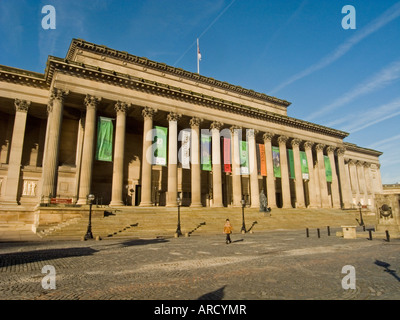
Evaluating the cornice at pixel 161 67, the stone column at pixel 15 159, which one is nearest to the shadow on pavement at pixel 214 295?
the stone column at pixel 15 159

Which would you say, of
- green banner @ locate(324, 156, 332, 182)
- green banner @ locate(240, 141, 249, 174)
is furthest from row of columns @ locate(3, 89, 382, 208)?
green banner @ locate(324, 156, 332, 182)

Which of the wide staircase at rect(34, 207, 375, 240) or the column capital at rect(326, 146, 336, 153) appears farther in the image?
the column capital at rect(326, 146, 336, 153)

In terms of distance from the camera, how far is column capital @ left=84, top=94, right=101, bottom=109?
28297 millimetres

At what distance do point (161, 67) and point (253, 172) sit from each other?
2018 cm

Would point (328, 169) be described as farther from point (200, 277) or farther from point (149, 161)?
point (200, 277)

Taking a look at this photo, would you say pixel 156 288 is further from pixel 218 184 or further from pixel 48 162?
pixel 218 184

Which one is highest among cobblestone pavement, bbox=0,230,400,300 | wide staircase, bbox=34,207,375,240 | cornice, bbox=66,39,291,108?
cornice, bbox=66,39,291,108

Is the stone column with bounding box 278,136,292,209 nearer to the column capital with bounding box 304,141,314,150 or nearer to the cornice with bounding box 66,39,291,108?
the column capital with bounding box 304,141,314,150

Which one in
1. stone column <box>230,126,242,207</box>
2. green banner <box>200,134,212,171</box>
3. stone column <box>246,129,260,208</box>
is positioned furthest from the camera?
stone column <box>246,129,260,208</box>

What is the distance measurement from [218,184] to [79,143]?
17668mm

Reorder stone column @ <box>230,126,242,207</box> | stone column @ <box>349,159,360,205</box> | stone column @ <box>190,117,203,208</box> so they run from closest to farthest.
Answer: stone column @ <box>190,117,203,208</box>, stone column @ <box>230,126,242,207</box>, stone column @ <box>349,159,360,205</box>

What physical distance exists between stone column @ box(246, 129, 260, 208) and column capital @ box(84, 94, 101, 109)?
21.5 metres
